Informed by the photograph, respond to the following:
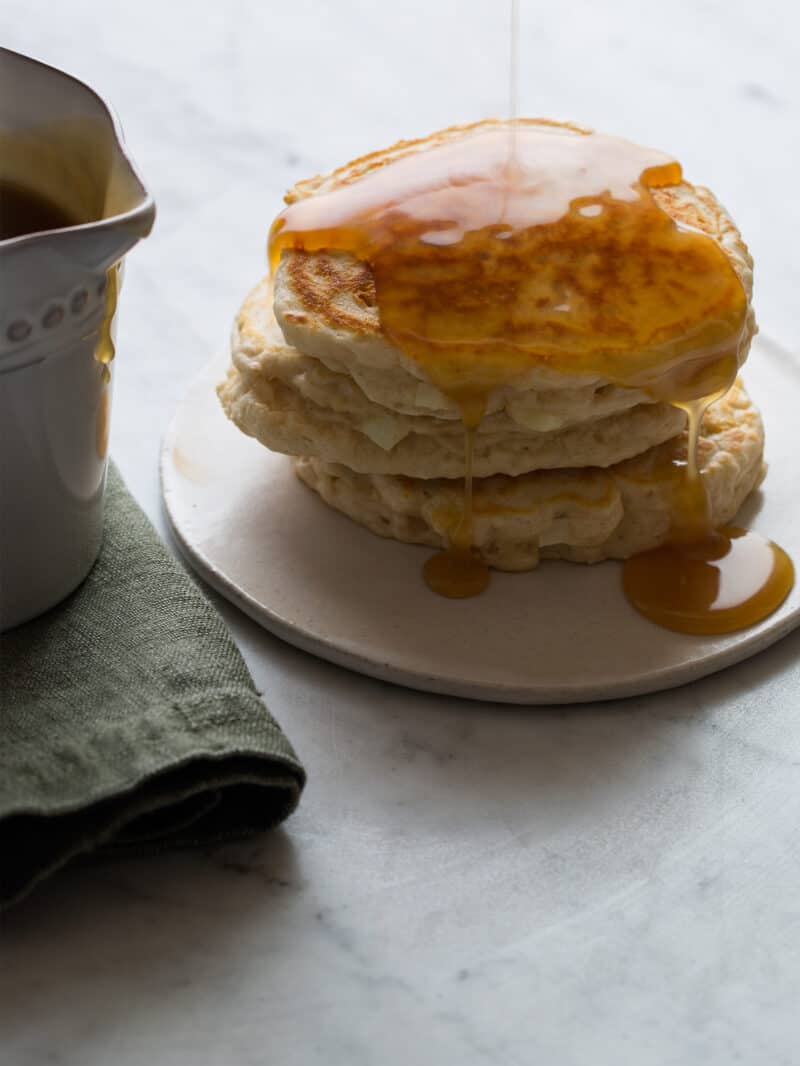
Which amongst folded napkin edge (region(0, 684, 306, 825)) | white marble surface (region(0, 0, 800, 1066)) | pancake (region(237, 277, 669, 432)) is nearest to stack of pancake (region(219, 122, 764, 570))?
pancake (region(237, 277, 669, 432))

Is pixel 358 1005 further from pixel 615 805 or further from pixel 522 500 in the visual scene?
pixel 522 500

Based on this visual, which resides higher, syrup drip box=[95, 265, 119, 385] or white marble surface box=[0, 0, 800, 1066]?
syrup drip box=[95, 265, 119, 385]

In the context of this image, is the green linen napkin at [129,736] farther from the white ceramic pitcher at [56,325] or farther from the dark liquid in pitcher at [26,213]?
the dark liquid in pitcher at [26,213]

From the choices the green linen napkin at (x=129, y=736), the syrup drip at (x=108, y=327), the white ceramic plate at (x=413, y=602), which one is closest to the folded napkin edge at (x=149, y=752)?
the green linen napkin at (x=129, y=736)

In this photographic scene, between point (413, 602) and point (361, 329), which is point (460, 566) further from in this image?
point (361, 329)

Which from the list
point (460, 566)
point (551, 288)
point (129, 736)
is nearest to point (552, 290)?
point (551, 288)

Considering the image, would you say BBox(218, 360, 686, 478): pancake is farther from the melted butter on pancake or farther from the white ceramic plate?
the white ceramic plate
